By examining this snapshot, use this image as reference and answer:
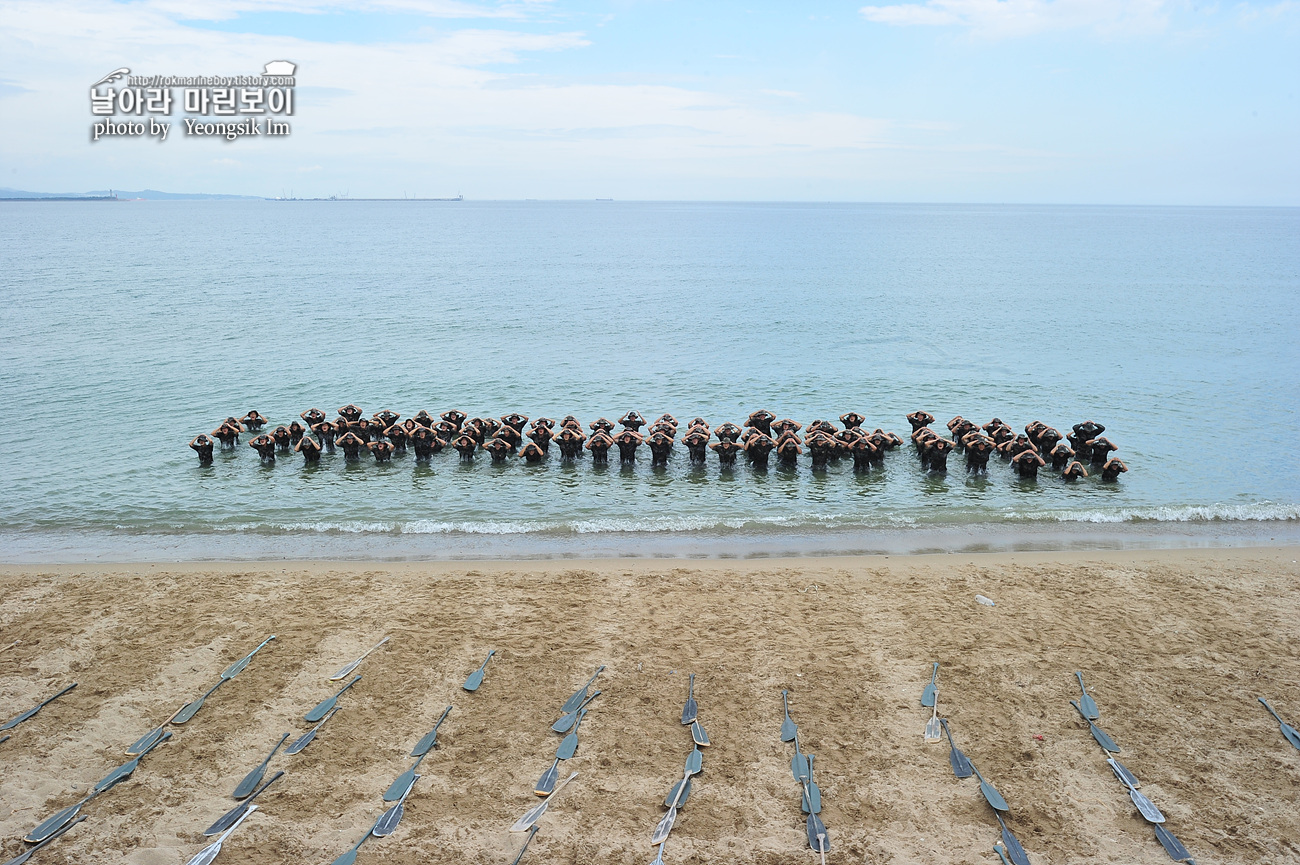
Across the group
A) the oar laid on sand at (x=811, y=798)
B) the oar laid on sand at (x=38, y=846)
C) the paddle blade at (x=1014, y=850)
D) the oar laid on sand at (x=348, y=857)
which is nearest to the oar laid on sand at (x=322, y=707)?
the oar laid on sand at (x=38, y=846)

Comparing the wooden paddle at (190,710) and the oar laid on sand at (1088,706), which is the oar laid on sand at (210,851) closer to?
the wooden paddle at (190,710)

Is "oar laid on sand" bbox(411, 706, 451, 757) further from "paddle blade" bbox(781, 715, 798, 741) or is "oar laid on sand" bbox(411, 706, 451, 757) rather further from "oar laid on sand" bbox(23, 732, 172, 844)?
"paddle blade" bbox(781, 715, 798, 741)

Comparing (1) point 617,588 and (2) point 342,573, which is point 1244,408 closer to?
(1) point 617,588

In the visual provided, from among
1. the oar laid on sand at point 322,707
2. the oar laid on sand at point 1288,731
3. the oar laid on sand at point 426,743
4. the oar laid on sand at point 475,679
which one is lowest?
the oar laid on sand at point 426,743

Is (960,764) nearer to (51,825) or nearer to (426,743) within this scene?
(426,743)

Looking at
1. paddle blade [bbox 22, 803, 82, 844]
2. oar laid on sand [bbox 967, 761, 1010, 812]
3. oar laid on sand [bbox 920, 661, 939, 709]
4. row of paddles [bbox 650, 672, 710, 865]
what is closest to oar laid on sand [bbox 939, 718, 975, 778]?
oar laid on sand [bbox 967, 761, 1010, 812]
